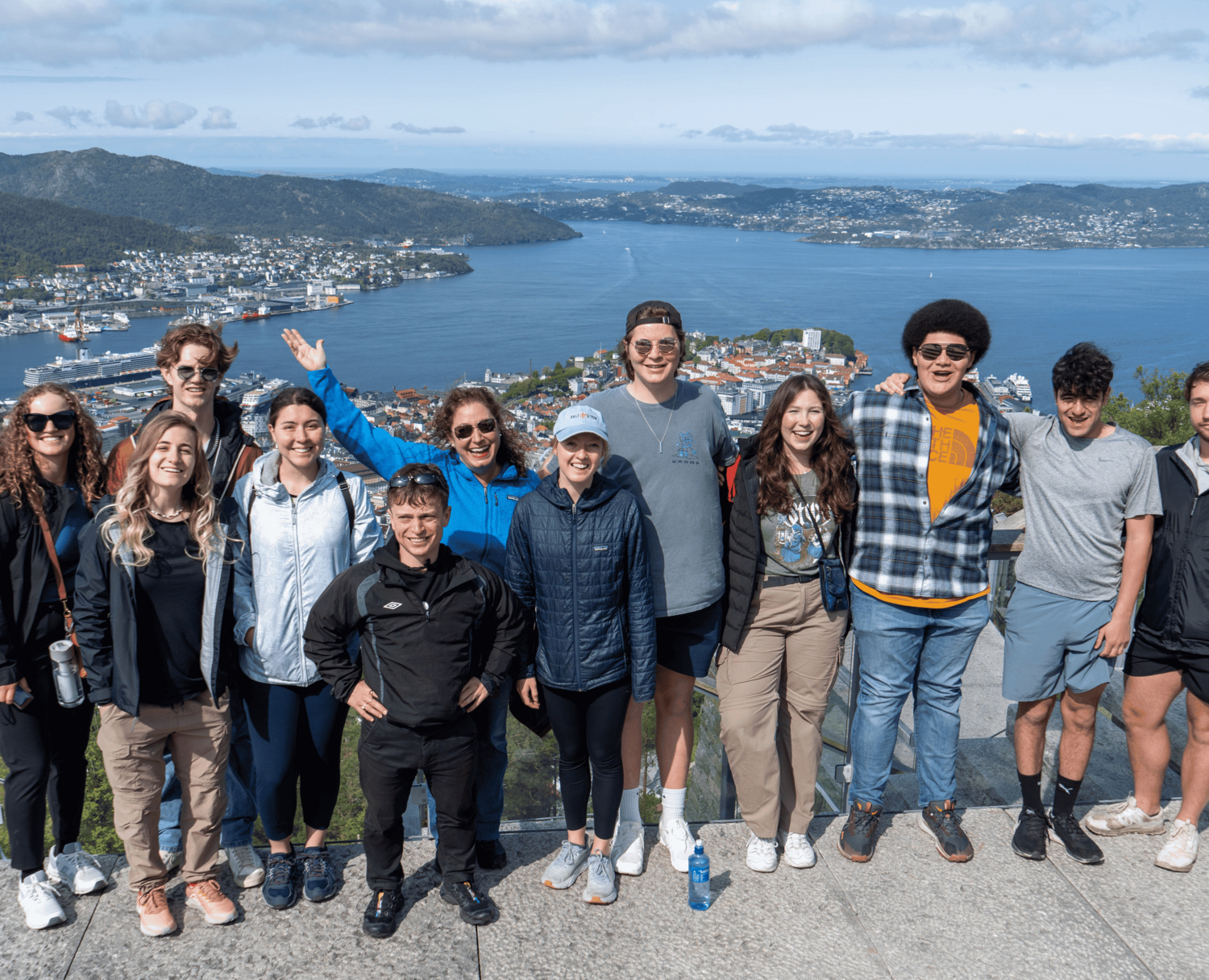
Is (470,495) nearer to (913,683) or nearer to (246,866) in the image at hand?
(246,866)

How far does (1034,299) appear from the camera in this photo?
2435 inches

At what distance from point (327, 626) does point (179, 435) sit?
0.58 m

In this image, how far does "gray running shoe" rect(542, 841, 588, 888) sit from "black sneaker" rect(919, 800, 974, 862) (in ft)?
3.37

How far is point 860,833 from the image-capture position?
2.41 metres

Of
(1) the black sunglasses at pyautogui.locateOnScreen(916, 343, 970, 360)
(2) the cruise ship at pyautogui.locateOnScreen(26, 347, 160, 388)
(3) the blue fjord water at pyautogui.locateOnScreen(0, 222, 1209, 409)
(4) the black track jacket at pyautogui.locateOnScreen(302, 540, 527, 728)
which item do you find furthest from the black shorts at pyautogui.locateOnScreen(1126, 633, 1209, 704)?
(3) the blue fjord water at pyautogui.locateOnScreen(0, 222, 1209, 409)

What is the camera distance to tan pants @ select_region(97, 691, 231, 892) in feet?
6.70

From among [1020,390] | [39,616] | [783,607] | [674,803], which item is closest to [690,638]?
[783,607]

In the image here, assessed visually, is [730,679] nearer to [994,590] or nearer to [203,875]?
[994,590]

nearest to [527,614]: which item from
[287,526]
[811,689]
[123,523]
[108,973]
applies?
[287,526]

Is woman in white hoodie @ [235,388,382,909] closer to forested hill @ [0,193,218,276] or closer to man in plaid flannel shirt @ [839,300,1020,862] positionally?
man in plaid flannel shirt @ [839,300,1020,862]

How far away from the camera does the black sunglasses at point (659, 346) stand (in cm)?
225

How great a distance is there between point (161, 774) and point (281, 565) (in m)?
0.61

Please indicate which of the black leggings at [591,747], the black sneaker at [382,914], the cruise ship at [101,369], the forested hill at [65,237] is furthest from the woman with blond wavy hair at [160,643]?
the forested hill at [65,237]

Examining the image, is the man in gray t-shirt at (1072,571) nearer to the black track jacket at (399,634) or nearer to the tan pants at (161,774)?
the black track jacket at (399,634)
